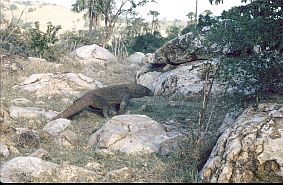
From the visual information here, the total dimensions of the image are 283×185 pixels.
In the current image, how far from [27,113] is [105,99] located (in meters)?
1.90

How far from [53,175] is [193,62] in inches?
318

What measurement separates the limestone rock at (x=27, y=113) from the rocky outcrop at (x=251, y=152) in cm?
484

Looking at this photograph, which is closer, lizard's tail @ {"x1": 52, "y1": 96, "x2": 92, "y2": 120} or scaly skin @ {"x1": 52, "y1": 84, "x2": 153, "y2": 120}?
lizard's tail @ {"x1": 52, "y1": 96, "x2": 92, "y2": 120}

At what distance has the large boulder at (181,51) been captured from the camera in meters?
12.9

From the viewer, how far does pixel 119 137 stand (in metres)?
7.28

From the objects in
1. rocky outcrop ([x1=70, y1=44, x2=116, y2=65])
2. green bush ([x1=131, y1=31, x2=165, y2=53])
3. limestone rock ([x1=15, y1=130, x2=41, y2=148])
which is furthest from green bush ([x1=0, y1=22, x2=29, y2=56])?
limestone rock ([x1=15, y1=130, x2=41, y2=148])

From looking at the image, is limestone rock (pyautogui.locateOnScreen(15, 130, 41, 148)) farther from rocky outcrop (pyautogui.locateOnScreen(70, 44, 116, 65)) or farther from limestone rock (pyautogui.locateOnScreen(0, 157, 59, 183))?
rocky outcrop (pyautogui.locateOnScreen(70, 44, 116, 65))

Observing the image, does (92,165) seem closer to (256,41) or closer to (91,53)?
(256,41)

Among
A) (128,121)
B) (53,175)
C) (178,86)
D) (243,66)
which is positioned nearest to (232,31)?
(243,66)

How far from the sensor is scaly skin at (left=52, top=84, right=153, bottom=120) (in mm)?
9461

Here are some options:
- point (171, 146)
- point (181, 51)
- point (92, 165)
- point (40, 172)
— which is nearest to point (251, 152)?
point (171, 146)

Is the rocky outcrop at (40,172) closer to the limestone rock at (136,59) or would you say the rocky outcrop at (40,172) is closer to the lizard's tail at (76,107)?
the lizard's tail at (76,107)

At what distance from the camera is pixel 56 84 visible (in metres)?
12.4

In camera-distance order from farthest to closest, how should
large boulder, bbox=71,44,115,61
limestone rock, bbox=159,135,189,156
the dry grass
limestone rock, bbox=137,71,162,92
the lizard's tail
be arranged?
1. large boulder, bbox=71,44,115,61
2. limestone rock, bbox=137,71,162,92
3. the lizard's tail
4. limestone rock, bbox=159,135,189,156
5. the dry grass
